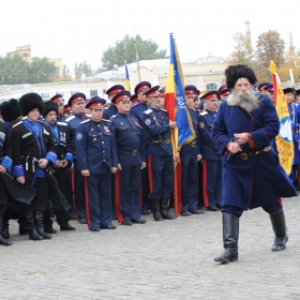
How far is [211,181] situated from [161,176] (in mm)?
1256

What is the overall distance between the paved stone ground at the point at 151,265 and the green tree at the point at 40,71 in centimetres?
7069

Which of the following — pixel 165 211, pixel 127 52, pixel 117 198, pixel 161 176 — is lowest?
pixel 165 211

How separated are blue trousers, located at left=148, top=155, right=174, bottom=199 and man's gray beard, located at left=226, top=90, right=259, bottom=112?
4038 mm

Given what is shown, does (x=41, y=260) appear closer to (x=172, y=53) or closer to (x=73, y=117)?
(x=73, y=117)

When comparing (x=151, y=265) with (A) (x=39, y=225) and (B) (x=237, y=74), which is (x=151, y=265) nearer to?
(B) (x=237, y=74)

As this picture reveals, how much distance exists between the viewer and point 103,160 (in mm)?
11234

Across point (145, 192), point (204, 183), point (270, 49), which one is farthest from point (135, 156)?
point (270, 49)

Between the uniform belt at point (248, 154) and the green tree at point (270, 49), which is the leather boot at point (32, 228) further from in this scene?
the green tree at point (270, 49)

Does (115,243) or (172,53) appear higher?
(172,53)

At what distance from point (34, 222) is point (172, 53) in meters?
3.63

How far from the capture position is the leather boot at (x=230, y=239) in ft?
26.3

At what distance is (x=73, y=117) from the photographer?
12.4 meters

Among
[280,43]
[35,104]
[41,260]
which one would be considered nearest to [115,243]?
[41,260]

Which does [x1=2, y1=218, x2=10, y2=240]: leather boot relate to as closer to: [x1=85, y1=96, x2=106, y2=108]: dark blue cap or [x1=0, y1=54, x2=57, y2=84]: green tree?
[x1=85, y1=96, x2=106, y2=108]: dark blue cap
